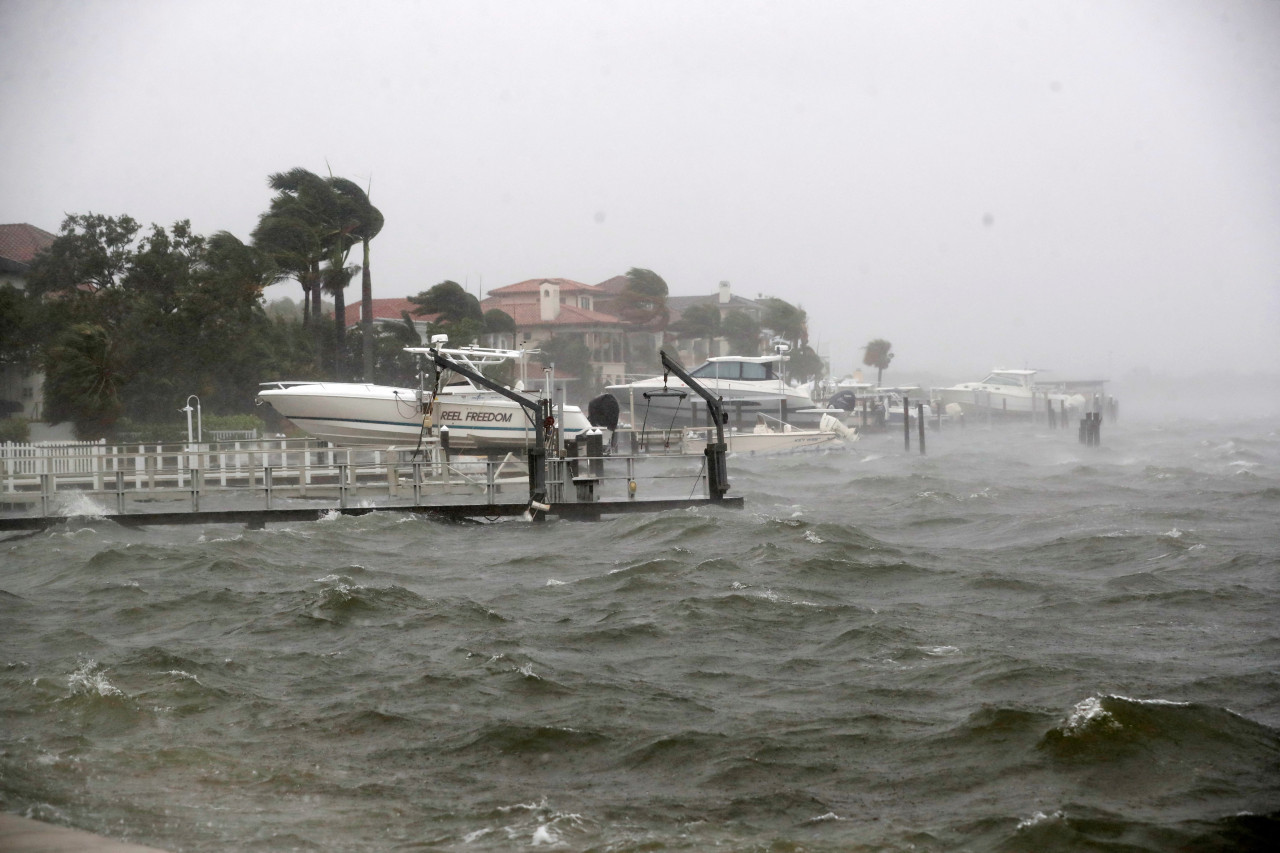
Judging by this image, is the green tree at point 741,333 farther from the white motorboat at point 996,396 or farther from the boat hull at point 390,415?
the boat hull at point 390,415

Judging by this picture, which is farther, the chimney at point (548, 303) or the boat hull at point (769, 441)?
the chimney at point (548, 303)

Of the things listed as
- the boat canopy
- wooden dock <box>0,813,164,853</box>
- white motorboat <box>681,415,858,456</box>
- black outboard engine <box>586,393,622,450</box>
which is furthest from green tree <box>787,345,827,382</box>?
wooden dock <box>0,813,164,853</box>

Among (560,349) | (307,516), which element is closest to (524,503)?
(307,516)

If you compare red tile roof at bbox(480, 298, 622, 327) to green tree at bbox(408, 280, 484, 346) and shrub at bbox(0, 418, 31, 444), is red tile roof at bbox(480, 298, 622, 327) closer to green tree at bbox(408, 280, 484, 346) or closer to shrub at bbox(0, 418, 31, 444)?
green tree at bbox(408, 280, 484, 346)

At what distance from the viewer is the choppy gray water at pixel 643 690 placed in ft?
27.3

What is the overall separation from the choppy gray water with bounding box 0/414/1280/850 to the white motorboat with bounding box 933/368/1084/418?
72.9 metres

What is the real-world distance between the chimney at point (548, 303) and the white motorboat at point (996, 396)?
91.8 feet

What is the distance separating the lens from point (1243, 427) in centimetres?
10506

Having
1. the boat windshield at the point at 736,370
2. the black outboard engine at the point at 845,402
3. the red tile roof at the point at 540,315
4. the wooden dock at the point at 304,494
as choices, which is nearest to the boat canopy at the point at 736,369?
the boat windshield at the point at 736,370

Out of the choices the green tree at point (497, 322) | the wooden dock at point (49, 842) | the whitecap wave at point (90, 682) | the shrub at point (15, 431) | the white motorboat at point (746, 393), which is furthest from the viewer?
the green tree at point (497, 322)

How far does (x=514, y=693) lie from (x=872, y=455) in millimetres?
48497

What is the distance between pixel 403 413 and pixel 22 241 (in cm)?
3486

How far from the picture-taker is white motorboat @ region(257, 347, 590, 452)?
2886 centimetres

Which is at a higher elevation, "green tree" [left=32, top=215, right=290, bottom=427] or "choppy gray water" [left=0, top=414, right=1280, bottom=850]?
"green tree" [left=32, top=215, right=290, bottom=427]
